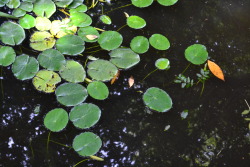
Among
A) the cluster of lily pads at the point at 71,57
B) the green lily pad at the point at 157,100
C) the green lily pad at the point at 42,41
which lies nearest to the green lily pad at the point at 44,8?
the cluster of lily pads at the point at 71,57

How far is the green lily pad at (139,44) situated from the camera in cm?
196

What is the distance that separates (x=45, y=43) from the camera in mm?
1909

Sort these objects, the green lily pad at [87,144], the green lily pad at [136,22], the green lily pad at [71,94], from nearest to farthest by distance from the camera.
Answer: the green lily pad at [87,144], the green lily pad at [71,94], the green lily pad at [136,22]

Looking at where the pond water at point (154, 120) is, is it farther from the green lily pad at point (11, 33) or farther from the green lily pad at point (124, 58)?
the green lily pad at point (11, 33)

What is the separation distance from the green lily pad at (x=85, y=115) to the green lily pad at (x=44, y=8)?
2.43 feet

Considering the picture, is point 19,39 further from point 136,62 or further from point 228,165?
point 228,165

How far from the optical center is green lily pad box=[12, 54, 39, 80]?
1.79 meters

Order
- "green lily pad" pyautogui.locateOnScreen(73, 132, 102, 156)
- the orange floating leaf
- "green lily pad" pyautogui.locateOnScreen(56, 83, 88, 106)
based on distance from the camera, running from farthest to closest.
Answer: the orange floating leaf < "green lily pad" pyautogui.locateOnScreen(56, 83, 88, 106) < "green lily pad" pyautogui.locateOnScreen(73, 132, 102, 156)

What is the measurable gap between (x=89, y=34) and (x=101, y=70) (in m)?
0.30

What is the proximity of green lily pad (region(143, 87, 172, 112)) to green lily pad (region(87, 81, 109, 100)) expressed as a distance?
0.24 meters

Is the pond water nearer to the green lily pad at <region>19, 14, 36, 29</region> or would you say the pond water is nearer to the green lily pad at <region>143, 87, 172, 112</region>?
the green lily pad at <region>143, 87, 172, 112</region>

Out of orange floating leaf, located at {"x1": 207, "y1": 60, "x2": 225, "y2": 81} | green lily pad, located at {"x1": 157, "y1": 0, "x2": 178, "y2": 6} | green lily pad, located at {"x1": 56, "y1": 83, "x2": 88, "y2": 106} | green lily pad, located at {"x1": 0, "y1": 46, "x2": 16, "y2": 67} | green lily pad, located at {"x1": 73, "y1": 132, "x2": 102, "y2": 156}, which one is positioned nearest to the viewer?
green lily pad, located at {"x1": 73, "y1": 132, "x2": 102, "y2": 156}

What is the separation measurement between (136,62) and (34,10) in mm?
793

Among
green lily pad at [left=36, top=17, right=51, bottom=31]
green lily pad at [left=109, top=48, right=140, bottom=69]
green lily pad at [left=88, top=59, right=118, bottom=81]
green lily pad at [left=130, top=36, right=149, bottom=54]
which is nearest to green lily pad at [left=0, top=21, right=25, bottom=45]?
green lily pad at [left=36, top=17, right=51, bottom=31]
